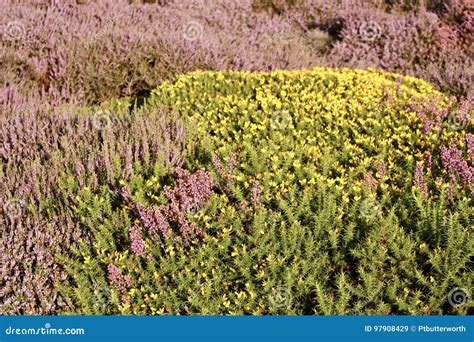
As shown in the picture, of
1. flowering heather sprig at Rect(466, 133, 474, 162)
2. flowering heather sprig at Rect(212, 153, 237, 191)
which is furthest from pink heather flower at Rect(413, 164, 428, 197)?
flowering heather sprig at Rect(212, 153, 237, 191)

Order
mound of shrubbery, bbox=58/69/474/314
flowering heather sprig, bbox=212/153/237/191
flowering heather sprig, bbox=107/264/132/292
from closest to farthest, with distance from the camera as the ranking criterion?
mound of shrubbery, bbox=58/69/474/314 < flowering heather sprig, bbox=107/264/132/292 < flowering heather sprig, bbox=212/153/237/191

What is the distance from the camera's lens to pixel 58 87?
21.2 feet

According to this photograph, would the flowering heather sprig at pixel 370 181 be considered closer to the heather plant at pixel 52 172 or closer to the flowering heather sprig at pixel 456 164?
the flowering heather sprig at pixel 456 164

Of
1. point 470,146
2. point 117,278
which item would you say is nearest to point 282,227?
point 117,278

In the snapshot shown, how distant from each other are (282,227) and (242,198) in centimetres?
40

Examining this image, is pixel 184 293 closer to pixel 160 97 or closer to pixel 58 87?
pixel 160 97

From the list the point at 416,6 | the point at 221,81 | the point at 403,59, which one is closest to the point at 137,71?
the point at 221,81

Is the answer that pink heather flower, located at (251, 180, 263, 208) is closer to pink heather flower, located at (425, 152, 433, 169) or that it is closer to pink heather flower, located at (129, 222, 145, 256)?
pink heather flower, located at (129, 222, 145, 256)

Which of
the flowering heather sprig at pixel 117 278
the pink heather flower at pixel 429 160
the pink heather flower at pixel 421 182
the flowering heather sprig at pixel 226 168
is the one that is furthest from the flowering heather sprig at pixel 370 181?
the flowering heather sprig at pixel 117 278

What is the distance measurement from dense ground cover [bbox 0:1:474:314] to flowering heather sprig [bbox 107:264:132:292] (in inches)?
1.0

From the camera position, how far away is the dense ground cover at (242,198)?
3123mm

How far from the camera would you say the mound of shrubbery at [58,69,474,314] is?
307 centimetres

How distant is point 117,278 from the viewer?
3225 mm

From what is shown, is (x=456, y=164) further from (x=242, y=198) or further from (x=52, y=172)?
(x=52, y=172)
